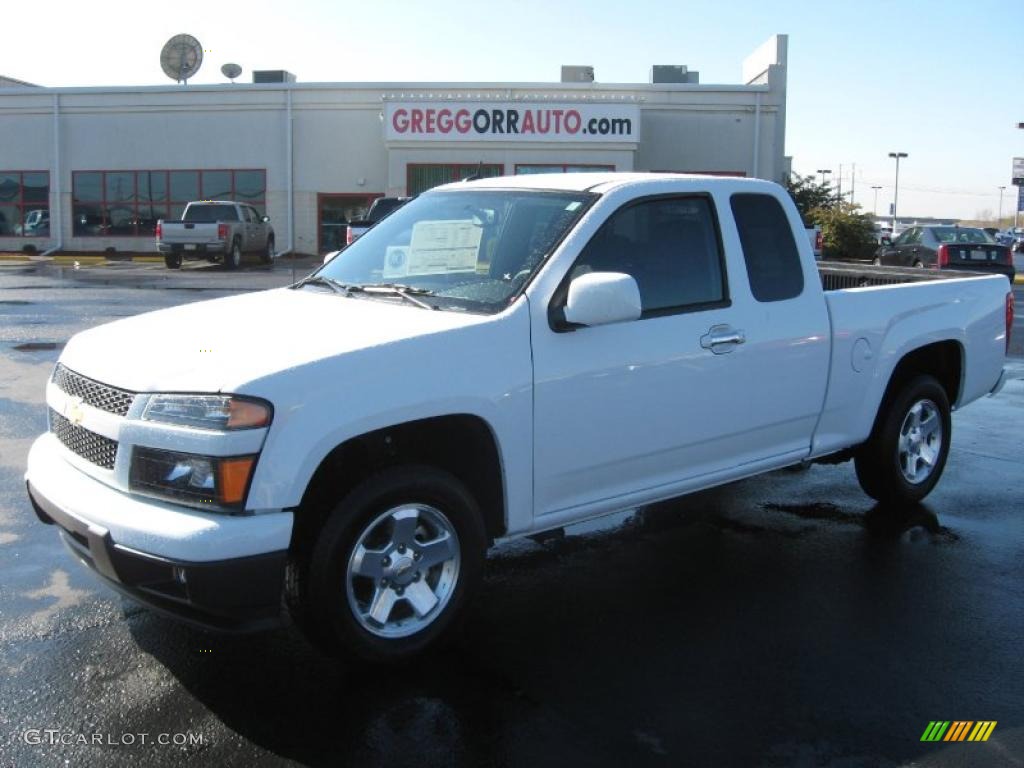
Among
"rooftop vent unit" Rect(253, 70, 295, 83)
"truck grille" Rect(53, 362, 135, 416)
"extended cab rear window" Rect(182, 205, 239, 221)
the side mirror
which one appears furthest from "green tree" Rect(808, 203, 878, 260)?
"truck grille" Rect(53, 362, 135, 416)

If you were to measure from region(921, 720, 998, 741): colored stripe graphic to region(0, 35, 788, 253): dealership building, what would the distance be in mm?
29662

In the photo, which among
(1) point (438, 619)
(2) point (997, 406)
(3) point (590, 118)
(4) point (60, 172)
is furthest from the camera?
(4) point (60, 172)

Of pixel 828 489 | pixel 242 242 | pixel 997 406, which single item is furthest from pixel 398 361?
pixel 242 242

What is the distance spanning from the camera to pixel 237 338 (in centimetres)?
408

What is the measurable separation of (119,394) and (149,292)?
18068 mm

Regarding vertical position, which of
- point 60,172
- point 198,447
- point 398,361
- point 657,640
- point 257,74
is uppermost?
point 257,74

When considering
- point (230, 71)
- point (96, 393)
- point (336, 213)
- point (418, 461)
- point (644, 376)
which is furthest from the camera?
point (230, 71)

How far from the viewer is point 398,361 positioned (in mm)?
3955

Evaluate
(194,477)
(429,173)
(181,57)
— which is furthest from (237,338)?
(181,57)

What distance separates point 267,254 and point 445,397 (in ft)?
98.1

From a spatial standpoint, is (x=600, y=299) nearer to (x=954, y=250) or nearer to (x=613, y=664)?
(x=613, y=664)

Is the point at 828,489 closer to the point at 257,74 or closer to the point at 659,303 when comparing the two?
the point at 659,303

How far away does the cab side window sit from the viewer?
4.77 metres

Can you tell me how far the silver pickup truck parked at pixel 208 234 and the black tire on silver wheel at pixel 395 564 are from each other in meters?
26.0
